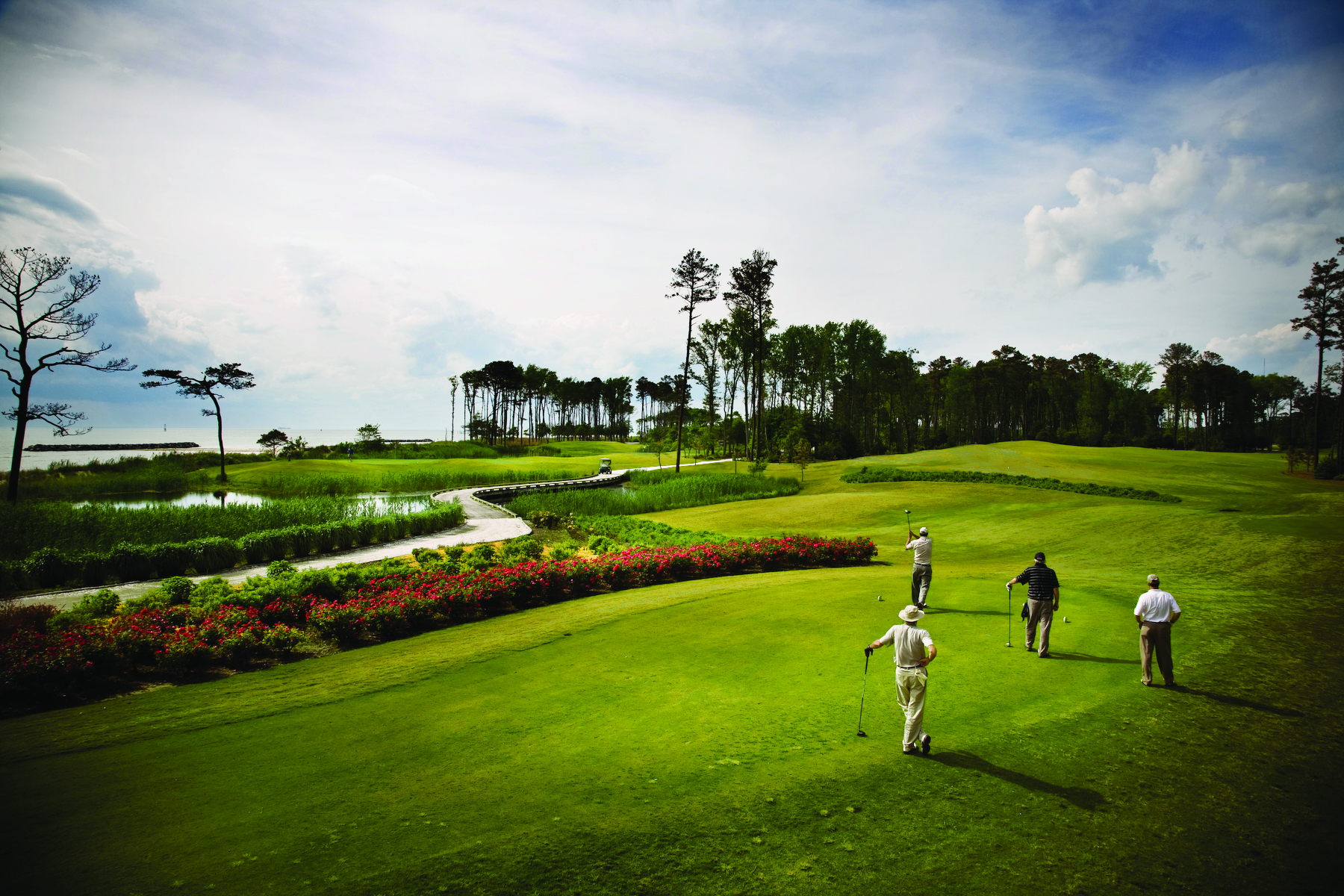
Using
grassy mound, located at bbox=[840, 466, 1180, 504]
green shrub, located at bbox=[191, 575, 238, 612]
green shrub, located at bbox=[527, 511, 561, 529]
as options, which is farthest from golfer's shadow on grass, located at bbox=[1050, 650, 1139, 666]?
grassy mound, located at bbox=[840, 466, 1180, 504]

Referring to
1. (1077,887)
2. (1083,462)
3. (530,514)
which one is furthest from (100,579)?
(1083,462)

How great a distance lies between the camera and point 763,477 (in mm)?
44500

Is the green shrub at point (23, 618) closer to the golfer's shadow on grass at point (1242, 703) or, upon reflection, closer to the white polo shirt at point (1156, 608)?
the white polo shirt at point (1156, 608)

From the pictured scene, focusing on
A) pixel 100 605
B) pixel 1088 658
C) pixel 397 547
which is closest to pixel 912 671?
pixel 1088 658

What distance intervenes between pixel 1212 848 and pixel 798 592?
10395 mm

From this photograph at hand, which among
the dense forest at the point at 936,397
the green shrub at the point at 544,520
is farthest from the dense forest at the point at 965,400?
the green shrub at the point at 544,520

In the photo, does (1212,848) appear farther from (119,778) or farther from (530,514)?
(530,514)

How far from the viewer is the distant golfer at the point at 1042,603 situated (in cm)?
1018

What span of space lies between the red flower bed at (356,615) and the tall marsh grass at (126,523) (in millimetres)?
10971

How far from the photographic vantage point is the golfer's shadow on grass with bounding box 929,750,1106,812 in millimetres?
5956

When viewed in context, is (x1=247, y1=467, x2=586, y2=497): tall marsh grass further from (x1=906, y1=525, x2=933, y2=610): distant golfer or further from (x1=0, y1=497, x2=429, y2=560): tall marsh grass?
(x1=906, y1=525, x2=933, y2=610): distant golfer

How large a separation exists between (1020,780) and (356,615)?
1210cm

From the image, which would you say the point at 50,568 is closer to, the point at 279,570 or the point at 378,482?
the point at 279,570

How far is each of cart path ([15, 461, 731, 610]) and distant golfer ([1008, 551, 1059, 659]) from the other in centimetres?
1786
